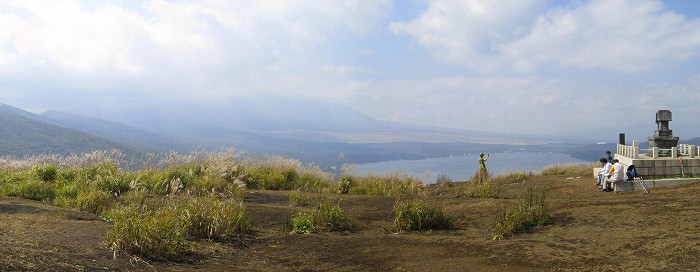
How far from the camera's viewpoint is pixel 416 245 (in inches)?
287

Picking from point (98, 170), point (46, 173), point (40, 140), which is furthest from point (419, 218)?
point (40, 140)

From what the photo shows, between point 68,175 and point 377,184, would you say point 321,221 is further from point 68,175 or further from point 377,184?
point 68,175

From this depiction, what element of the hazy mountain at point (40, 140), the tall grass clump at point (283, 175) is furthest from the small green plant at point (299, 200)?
the hazy mountain at point (40, 140)

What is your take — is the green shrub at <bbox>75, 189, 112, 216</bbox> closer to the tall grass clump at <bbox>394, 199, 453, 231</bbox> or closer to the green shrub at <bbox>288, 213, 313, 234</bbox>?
the green shrub at <bbox>288, 213, 313, 234</bbox>

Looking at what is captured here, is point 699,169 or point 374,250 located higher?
point 699,169

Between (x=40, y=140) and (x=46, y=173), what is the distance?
6206 centimetres

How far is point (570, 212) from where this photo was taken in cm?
905

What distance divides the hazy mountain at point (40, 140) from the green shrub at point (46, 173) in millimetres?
38122

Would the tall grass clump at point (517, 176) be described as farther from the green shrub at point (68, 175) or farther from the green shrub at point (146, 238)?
the green shrub at point (146, 238)

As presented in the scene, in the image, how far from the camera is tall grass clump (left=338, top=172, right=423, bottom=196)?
15539 mm

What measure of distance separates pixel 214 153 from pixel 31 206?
8726 millimetres

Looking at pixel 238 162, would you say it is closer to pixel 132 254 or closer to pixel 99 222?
pixel 99 222

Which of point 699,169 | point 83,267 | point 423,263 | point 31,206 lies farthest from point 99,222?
point 699,169

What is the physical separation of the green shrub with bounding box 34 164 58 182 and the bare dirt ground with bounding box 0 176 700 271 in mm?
5167
